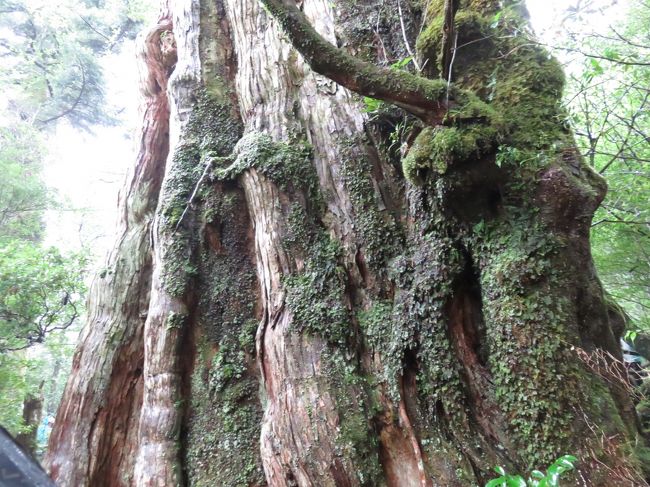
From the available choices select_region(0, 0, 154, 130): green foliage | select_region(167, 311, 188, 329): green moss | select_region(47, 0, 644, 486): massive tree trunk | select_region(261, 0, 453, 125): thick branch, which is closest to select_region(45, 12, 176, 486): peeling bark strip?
select_region(47, 0, 644, 486): massive tree trunk

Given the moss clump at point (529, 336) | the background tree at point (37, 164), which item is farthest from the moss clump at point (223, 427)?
the background tree at point (37, 164)

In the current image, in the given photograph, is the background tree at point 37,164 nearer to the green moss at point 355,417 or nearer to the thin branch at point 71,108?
the thin branch at point 71,108

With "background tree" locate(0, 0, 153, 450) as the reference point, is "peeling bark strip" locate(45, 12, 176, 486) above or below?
below

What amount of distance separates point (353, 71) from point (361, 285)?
5.20 feet

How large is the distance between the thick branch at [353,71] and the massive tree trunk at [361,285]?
12 mm

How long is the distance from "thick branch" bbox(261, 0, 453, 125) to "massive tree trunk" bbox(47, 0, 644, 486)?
1cm

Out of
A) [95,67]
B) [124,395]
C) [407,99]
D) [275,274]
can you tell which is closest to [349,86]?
[407,99]

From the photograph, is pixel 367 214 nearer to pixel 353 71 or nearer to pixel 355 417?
pixel 353 71

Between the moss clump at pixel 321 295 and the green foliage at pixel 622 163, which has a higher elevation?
the green foliage at pixel 622 163

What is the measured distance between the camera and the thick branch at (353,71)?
2400 millimetres

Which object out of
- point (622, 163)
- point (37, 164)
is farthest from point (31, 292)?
point (622, 163)

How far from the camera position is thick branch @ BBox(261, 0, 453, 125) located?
7.88ft

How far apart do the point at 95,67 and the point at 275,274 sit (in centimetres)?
1085

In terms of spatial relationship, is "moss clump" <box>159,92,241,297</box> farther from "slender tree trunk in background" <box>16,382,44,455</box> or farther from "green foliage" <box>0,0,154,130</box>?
"green foliage" <box>0,0,154,130</box>
